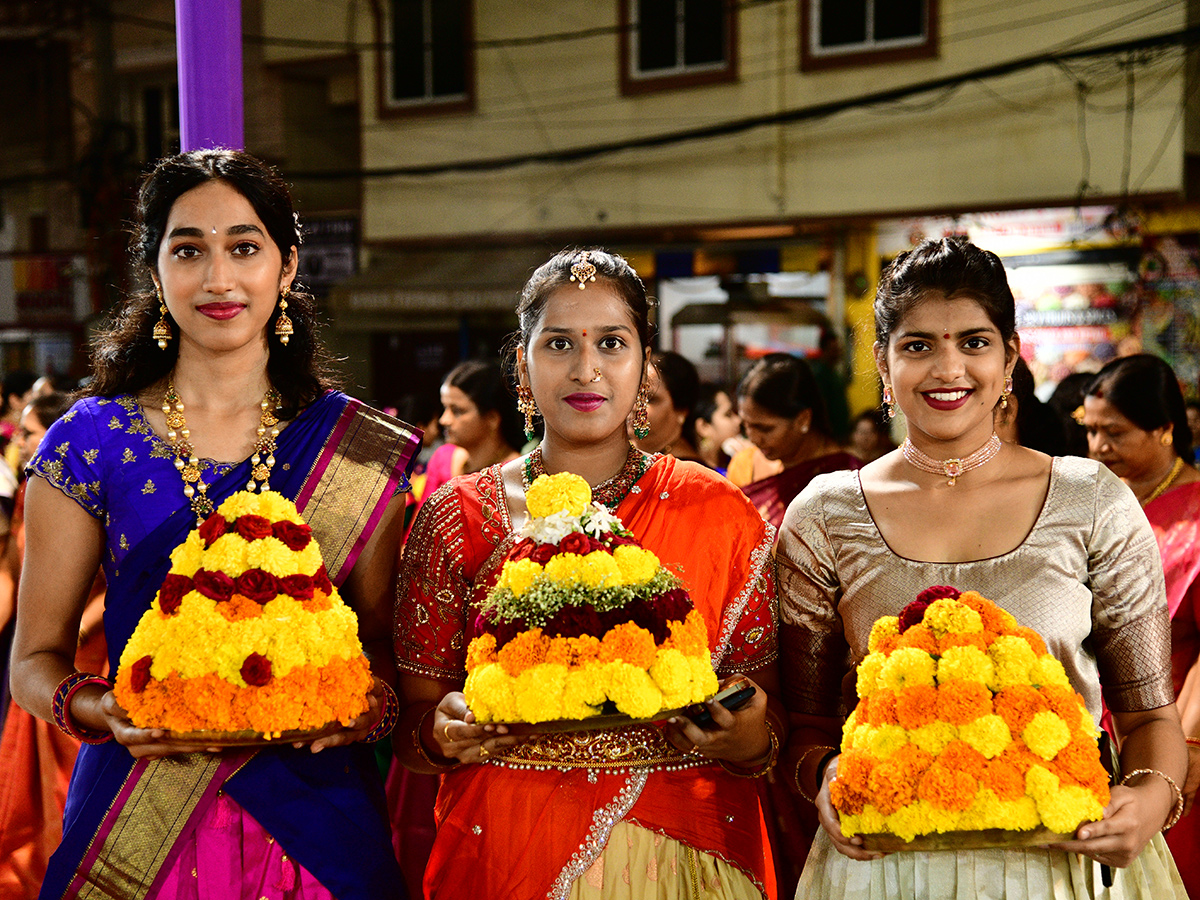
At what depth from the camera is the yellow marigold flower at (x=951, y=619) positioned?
2027 millimetres

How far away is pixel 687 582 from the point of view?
8.29 feet

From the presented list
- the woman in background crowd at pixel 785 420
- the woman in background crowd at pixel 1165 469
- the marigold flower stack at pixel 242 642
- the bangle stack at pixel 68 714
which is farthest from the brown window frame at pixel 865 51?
the bangle stack at pixel 68 714

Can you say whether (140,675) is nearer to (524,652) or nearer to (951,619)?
(524,652)

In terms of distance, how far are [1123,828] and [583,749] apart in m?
0.99

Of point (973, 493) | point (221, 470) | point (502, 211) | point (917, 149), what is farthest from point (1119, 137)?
point (221, 470)

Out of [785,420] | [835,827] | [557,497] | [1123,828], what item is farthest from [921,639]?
[785,420]

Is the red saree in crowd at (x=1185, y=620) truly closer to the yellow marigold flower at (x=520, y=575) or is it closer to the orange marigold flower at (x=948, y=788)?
the orange marigold flower at (x=948, y=788)

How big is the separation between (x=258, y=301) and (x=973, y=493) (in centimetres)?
154

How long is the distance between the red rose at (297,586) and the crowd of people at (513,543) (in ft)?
0.88

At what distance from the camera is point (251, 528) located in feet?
7.04

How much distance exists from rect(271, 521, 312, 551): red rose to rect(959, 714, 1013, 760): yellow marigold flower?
3.92 feet

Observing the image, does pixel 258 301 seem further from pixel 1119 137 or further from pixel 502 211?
pixel 502 211

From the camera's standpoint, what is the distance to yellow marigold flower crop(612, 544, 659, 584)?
2.16 m

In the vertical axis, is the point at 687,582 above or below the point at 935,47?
below
